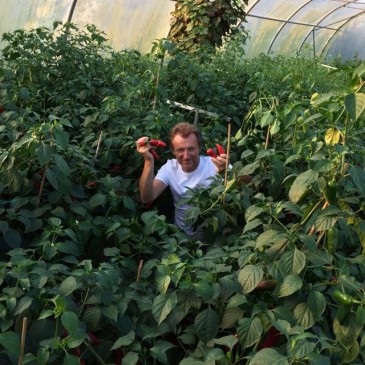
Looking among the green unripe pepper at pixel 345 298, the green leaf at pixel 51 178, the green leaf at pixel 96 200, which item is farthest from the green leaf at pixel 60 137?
the green unripe pepper at pixel 345 298

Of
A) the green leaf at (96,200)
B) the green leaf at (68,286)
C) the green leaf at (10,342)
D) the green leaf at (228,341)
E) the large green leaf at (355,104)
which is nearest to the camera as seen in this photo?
the green leaf at (10,342)

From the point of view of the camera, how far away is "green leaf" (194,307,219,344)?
2.21 metres

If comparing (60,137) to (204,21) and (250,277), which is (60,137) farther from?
(204,21)

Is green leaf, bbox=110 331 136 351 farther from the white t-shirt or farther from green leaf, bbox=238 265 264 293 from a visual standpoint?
the white t-shirt

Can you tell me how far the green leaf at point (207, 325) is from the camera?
2.21 meters

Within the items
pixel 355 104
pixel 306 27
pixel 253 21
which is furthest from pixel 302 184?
pixel 306 27

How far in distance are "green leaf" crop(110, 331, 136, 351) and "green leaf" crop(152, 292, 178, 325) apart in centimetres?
9

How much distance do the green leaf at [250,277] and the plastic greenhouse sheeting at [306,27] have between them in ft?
32.8

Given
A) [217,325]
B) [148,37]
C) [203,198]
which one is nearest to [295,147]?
[203,198]

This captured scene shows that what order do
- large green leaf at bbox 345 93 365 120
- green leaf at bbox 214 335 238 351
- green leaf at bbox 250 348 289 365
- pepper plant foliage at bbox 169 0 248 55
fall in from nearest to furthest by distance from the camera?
1. green leaf at bbox 250 348 289 365
2. green leaf at bbox 214 335 238 351
3. large green leaf at bbox 345 93 365 120
4. pepper plant foliage at bbox 169 0 248 55

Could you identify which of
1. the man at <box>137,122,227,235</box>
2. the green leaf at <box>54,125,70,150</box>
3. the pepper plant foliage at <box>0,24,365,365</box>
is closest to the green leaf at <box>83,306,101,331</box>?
the pepper plant foliage at <box>0,24,365,365</box>

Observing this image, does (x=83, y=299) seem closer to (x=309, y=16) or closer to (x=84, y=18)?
(x=84, y=18)

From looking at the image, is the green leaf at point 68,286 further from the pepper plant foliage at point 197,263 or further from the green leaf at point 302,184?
the green leaf at point 302,184

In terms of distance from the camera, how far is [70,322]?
1972 millimetres
